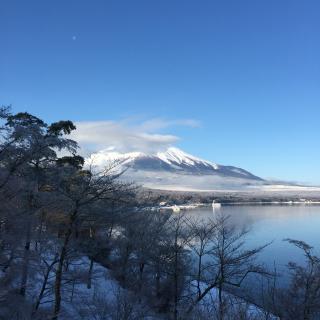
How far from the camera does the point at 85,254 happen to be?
19.0m

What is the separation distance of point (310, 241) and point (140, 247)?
28214mm

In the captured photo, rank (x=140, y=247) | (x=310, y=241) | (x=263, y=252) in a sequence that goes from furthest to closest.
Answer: (x=310, y=241) < (x=263, y=252) < (x=140, y=247)

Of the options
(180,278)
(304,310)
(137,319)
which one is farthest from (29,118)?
(304,310)

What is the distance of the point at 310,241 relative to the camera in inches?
1954

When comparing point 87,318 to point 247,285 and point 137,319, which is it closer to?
point 137,319

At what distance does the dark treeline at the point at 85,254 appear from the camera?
14.3 metres

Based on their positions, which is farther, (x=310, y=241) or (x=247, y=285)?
(x=310, y=241)

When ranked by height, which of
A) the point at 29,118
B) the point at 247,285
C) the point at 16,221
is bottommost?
the point at 247,285

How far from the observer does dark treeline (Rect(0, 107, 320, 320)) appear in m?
14.3

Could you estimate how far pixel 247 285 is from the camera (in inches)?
1101

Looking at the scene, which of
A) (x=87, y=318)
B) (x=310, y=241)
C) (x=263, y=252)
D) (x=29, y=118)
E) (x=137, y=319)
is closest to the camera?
(x=137, y=319)

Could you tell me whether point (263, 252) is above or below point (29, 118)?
below

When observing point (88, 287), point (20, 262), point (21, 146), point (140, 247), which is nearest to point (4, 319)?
point (20, 262)

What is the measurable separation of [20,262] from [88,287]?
947 cm
